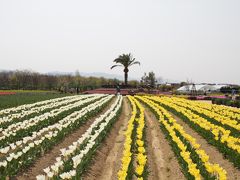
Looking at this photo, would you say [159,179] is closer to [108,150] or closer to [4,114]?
Answer: [108,150]

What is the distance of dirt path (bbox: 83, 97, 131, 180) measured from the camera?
966 cm

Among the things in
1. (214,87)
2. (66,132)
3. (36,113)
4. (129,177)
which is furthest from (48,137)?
(214,87)

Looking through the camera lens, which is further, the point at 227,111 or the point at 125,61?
the point at 125,61

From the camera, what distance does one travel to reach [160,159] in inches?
439

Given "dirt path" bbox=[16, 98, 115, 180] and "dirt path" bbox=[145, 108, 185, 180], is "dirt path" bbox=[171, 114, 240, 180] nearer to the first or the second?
"dirt path" bbox=[145, 108, 185, 180]

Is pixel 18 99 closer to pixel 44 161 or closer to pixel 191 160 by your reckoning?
pixel 44 161

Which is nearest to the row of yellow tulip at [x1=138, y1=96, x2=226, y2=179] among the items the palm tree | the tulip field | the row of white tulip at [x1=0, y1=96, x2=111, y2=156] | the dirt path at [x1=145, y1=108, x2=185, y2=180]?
the tulip field

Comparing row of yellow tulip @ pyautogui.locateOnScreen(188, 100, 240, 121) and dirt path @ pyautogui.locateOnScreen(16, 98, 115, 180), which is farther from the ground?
row of yellow tulip @ pyautogui.locateOnScreen(188, 100, 240, 121)

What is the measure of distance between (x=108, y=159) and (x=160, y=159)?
5.23 feet

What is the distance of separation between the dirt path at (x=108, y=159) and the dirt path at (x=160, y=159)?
0.98m

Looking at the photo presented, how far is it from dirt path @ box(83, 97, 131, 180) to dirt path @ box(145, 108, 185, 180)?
98 cm

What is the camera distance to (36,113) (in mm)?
20344

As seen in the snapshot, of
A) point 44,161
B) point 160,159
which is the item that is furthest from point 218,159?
point 44,161

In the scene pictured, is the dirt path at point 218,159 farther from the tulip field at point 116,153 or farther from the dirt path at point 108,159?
the dirt path at point 108,159
